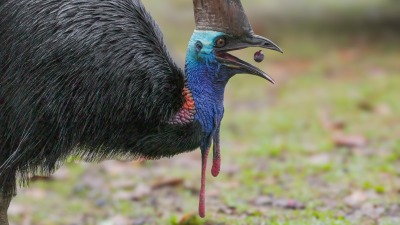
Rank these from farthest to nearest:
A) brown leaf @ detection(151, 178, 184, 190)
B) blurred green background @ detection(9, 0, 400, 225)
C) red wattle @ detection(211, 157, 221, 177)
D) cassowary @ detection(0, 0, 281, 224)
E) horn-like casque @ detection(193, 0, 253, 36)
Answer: brown leaf @ detection(151, 178, 184, 190), blurred green background @ detection(9, 0, 400, 225), red wattle @ detection(211, 157, 221, 177), horn-like casque @ detection(193, 0, 253, 36), cassowary @ detection(0, 0, 281, 224)

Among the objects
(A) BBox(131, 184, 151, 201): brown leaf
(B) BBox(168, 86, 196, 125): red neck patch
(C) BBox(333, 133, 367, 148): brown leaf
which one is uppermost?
(B) BBox(168, 86, 196, 125): red neck patch

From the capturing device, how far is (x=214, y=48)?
13.7 ft

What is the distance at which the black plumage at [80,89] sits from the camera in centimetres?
405

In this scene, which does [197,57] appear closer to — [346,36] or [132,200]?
[132,200]

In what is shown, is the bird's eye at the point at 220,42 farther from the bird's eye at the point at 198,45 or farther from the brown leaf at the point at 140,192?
the brown leaf at the point at 140,192

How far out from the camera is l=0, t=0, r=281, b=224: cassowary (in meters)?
4.05

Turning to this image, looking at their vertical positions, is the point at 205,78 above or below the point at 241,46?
below

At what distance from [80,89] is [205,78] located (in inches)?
25.2

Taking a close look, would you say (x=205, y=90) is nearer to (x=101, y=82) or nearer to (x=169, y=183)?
(x=101, y=82)

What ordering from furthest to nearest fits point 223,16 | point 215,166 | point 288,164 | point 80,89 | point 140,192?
point 288,164, point 140,192, point 215,166, point 223,16, point 80,89

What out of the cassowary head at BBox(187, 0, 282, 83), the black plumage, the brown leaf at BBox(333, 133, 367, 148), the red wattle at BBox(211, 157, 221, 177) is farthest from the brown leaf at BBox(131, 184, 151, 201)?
the cassowary head at BBox(187, 0, 282, 83)

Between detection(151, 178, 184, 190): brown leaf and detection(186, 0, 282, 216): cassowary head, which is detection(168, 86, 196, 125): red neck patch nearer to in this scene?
→ detection(186, 0, 282, 216): cassowary head

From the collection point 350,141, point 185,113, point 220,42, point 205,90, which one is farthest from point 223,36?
point 350,141

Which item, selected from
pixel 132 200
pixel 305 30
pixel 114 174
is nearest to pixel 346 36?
pixel 305 30
